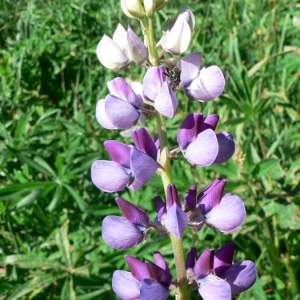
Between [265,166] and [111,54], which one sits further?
[265,166]

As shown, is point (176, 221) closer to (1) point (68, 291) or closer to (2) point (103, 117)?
(2) point (103, 117)

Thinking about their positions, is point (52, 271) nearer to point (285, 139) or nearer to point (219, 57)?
point (285, 139)

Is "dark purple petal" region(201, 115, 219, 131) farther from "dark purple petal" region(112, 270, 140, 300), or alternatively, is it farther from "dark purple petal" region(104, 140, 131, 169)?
"dark purple petal" region(112, 270, 140, 300)

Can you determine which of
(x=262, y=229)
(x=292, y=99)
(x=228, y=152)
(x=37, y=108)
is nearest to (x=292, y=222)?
(x=262, y=229)

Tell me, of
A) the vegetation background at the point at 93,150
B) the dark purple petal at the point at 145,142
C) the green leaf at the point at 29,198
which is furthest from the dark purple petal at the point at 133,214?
the green leaf at the point at 29,198

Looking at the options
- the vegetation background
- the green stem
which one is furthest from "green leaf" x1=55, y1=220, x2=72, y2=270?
the green stem

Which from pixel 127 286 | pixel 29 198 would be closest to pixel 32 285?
pixel 29 198
